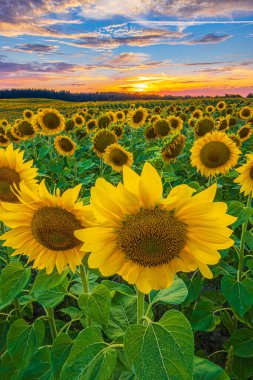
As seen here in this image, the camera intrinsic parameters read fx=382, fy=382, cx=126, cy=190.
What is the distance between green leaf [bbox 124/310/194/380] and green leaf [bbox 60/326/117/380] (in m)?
0.20

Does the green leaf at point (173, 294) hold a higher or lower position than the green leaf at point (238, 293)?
higher

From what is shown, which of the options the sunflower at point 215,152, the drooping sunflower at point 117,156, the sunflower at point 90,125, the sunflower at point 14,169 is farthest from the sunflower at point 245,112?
the sunflower at point 14,169

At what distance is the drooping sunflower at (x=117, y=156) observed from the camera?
19.1ft

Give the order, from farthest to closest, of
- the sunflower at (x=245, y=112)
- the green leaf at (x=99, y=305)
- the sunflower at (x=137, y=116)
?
the sunflower at (x=245, y=112)
the sunflower at (x=137, y=116)
the green leaf at (x=99, y=305)

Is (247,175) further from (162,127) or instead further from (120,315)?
(162,127)

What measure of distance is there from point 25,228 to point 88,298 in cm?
43

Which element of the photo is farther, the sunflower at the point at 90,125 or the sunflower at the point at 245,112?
the sunflower at the point at 245,112

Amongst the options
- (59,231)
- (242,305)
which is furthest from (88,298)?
(242,305)

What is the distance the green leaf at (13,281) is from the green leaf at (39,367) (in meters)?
0.42

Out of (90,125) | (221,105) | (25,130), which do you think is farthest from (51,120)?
(221,105)

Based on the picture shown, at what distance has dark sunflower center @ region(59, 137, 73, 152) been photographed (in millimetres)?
7668

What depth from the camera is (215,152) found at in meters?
4.89

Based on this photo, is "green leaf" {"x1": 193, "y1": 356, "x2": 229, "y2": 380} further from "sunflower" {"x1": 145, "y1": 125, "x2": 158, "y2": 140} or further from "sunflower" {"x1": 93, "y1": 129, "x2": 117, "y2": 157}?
"sunflower" {"x1": 145, "y1": 125, "x2": 158, "y2": 140}

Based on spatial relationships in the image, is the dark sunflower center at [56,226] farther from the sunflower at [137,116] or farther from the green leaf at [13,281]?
the sunflower at [137,116]
